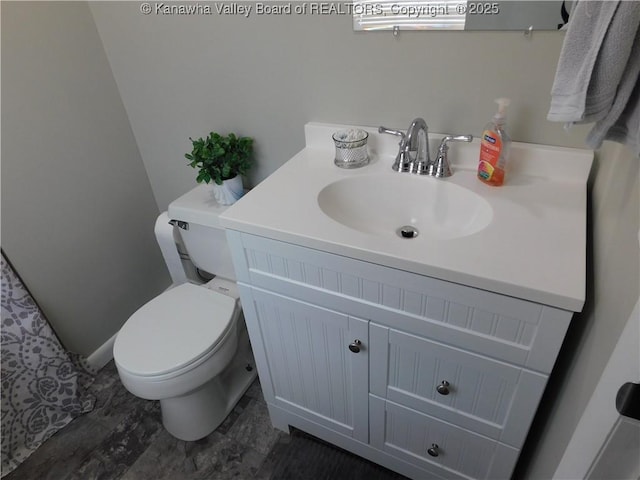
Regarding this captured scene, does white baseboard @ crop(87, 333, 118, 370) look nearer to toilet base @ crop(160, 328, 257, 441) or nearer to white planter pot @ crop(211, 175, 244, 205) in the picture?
toilet base @ crop(160, 328, 257, 441)

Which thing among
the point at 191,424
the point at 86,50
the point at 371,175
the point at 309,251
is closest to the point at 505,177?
the point at 371,175

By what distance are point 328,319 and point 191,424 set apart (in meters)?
0.78

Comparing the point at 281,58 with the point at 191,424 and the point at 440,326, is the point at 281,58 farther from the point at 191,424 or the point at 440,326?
the point at 191,424

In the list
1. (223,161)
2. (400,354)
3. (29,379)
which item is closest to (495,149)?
(400,354)

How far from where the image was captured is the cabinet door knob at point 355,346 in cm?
102

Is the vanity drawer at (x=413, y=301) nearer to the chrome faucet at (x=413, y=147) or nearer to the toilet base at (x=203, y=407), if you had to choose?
the chrome faucet at (x=413, y=147)

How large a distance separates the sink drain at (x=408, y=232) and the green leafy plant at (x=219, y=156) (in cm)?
62

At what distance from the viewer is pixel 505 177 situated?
1060 mm

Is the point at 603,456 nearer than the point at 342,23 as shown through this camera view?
Yes

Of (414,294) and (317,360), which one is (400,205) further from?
(317,360)

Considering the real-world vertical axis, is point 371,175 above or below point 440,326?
above

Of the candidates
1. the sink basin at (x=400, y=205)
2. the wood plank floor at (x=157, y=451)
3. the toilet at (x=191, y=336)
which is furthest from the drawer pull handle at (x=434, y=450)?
the toilet at (x=191, y=336)

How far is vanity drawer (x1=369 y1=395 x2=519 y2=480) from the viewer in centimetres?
102

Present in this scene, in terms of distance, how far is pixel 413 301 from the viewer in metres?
0.87
